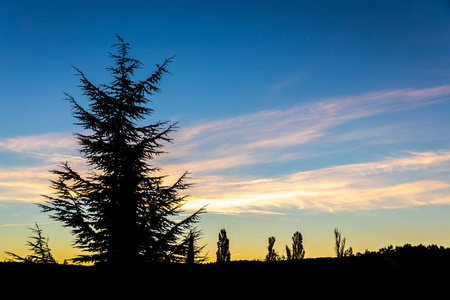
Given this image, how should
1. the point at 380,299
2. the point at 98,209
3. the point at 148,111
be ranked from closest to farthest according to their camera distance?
the point at 380,299
the point at 98,209
the point at 148,111

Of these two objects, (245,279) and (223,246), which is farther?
(223,246)

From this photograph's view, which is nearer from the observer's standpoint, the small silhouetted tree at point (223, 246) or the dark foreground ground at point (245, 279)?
the dark foreground ground at point (245, 279)

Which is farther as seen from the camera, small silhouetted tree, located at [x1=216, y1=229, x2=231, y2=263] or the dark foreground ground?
small silhouetted tree, located at [x1=216, y1=229, x2=231, y2=263]

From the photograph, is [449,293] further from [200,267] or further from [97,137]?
[97,137]

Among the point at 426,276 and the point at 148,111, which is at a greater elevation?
the point at 148,111

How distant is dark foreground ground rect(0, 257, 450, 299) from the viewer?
6.47m

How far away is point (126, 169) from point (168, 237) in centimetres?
365

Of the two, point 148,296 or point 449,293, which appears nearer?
point 148,296

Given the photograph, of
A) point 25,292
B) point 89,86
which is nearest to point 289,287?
point 25,292

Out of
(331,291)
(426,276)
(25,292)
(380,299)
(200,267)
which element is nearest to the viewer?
(25,292)

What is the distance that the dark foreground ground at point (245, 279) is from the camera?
6473mm

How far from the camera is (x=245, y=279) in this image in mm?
7438

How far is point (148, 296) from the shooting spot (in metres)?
6.16

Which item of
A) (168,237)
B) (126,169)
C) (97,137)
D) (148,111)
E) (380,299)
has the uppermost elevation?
(148,111)
